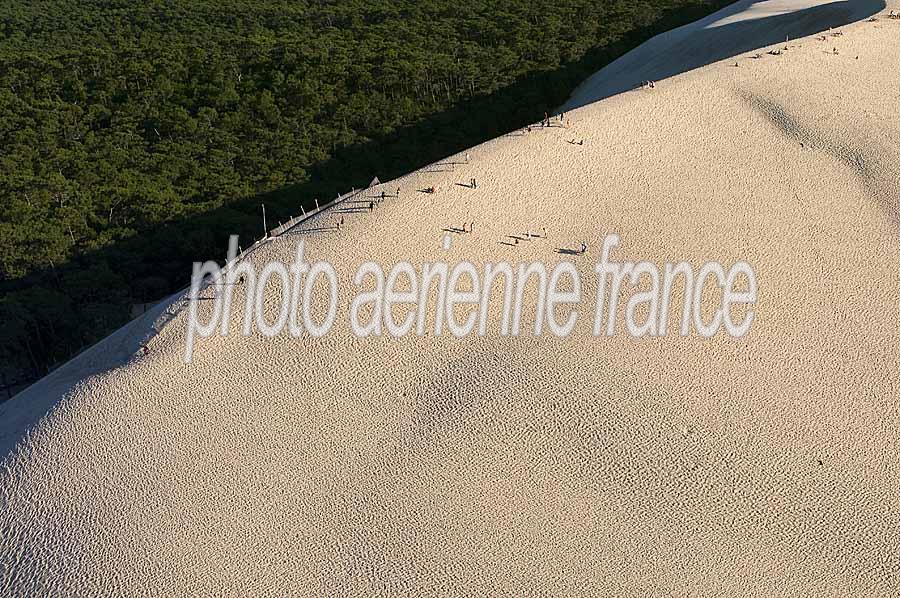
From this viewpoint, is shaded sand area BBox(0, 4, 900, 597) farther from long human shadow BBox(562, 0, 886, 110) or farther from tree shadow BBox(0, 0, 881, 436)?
long human shadow BBox(562, 0, 886, 110)

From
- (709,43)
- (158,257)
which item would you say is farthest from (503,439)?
(709,43)

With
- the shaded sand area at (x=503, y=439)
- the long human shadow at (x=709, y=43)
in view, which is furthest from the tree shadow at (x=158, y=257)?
the long human shadow at (x=709, y=43)

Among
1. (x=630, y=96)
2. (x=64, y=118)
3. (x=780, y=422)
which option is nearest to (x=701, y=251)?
(x=780, y=422)

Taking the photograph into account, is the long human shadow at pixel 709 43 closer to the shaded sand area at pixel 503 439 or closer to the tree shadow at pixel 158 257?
the tree shadow at pixel 158 257

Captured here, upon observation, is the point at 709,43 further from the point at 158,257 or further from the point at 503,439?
the point at 503,439

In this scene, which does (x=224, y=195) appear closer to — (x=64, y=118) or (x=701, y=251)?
(x=64, y=118)

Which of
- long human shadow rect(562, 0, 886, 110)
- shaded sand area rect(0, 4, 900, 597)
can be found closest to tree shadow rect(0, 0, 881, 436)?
shaded sand area rect(0, 4, 900, 597)
